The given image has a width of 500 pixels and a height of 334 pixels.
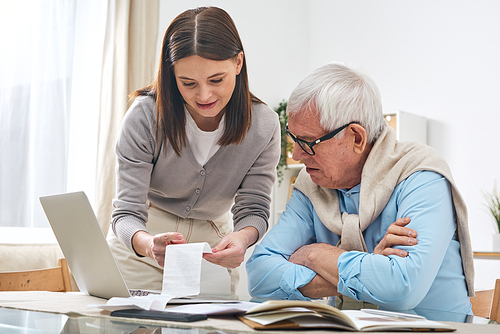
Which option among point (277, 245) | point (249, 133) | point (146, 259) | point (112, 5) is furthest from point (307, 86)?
point (112, 5)

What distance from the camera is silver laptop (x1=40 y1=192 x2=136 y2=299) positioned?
Result: 922 millimetres

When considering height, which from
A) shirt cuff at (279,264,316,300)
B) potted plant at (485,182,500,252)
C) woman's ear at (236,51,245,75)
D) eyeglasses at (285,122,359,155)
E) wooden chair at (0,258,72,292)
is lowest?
potted plant at (485,182,500,252)

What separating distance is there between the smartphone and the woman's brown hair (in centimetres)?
75

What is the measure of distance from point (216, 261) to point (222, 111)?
1.72 feet

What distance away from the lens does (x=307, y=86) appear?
1281 millimetres

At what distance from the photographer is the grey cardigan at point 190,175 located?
57.2 inches

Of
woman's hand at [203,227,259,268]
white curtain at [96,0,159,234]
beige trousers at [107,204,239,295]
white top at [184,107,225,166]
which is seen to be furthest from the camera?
white curtain at [96,0,159,234]

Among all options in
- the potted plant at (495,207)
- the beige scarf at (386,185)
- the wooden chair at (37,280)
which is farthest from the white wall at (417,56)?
the beige scarf at (386,185)

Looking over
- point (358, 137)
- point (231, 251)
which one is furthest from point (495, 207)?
point (231, 251)

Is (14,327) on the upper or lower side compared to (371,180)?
lower

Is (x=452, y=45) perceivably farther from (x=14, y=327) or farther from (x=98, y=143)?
(x=14, y=327)

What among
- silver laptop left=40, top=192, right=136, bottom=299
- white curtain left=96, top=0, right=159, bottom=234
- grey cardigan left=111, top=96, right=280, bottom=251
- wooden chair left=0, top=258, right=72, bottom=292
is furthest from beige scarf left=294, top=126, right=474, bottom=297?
white curtain left=96, top=0, right=159, bottom=234

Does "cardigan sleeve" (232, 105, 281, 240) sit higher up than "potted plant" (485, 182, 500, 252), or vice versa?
"cardigan sleeve" (232, 105, 281, 240)

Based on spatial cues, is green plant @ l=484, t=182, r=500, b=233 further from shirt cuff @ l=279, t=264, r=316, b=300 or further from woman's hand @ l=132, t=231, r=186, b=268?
woman's hand @ l=132, t=231, r=186, b=268
